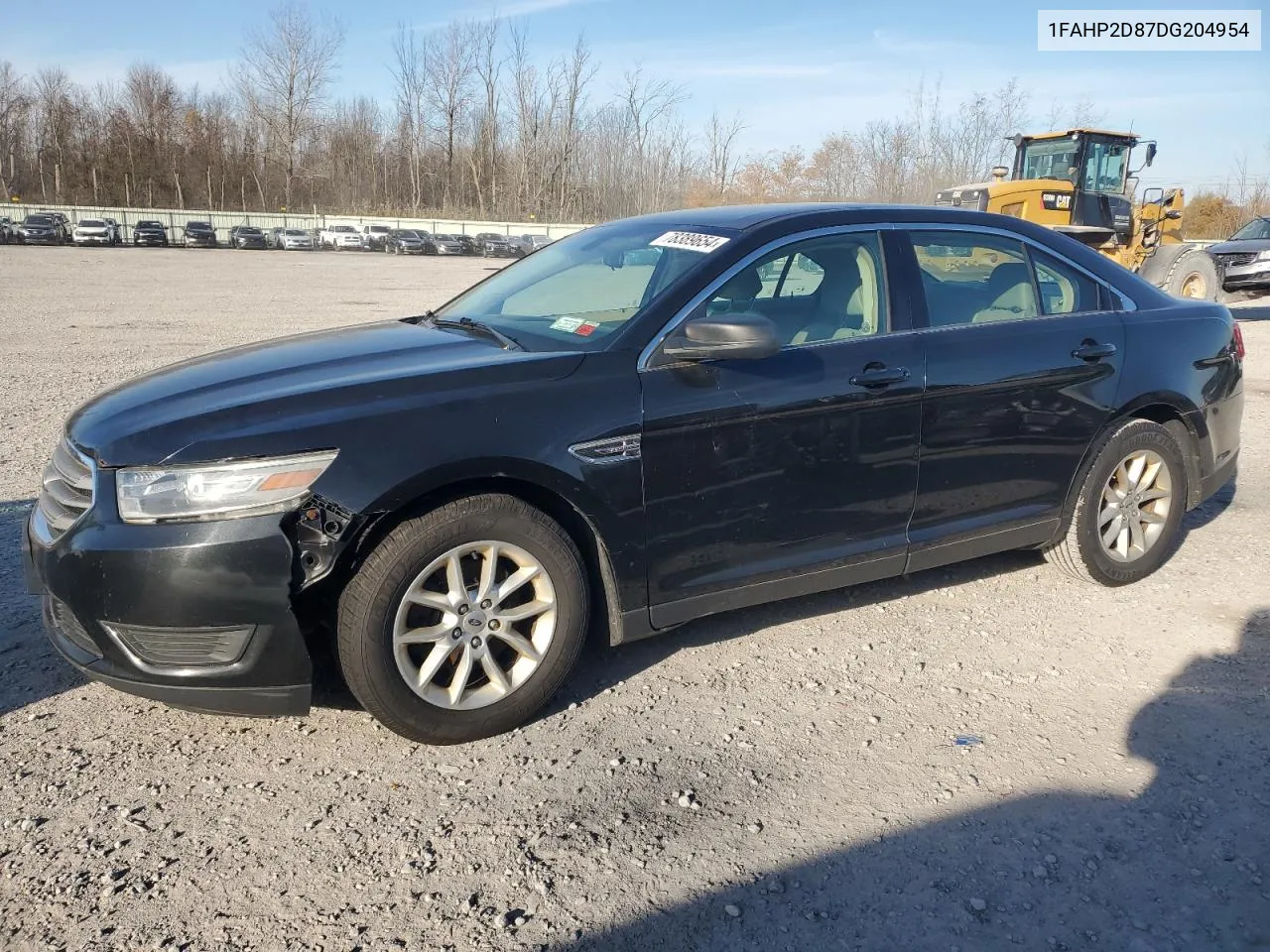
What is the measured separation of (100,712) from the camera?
3.38m

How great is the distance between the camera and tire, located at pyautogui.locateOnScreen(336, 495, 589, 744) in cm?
298

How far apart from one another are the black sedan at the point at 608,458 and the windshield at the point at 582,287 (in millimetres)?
21

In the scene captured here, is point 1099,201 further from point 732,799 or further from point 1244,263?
point 732,799

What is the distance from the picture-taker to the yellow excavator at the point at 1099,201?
634 inches

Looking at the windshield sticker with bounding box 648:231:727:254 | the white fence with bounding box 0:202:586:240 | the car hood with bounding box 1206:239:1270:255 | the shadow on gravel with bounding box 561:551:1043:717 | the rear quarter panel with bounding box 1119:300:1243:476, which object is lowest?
the shadow on gravel with bounding box 561:551:1043:717

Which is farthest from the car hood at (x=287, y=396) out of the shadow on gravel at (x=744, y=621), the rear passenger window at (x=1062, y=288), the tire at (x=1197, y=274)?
the tire at (x=1197, y=274)

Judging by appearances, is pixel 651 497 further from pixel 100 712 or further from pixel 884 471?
pixel 100 712

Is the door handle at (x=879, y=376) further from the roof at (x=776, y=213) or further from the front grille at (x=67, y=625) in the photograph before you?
the front grille at (x=67, y=625)

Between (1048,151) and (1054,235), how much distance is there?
1429cm

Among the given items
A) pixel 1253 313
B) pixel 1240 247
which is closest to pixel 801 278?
pixel 1240 247

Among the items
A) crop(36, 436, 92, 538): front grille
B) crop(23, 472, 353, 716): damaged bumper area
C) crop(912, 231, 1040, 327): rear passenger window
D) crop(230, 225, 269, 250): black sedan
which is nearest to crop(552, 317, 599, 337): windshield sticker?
crop(23, 472, 353, 716): damaged bumper area

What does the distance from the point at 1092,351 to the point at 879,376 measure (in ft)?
4.04

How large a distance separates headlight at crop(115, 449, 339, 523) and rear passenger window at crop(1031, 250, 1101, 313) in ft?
10.8

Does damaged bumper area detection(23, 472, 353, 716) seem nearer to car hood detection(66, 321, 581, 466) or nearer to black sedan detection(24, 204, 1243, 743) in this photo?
black sedan detection(24, 204, 1243, 743)
